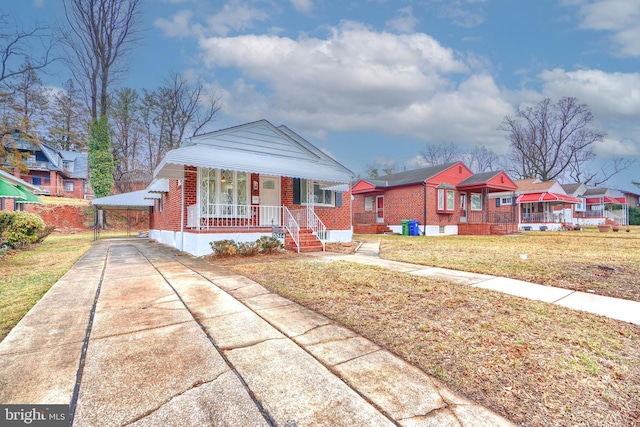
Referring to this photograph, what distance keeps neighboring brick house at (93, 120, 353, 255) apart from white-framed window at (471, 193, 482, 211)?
14.5 m

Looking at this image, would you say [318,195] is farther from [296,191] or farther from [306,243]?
[306,243]

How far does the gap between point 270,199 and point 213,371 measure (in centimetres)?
1043

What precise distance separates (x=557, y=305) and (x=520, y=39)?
20404 mm

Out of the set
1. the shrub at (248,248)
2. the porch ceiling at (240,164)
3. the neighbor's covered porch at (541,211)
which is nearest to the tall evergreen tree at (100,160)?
the porch ceiling at (240,164)

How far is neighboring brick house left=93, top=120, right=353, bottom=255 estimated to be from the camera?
10.0m

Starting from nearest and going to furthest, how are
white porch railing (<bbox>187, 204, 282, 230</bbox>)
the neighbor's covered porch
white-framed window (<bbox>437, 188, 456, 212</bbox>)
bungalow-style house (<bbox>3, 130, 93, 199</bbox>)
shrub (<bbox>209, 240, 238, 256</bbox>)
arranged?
shrub (<bbox>209, 240, 238, 256</bbox>) → white porch railing (<bbox>187, 204, 282, 230</bbox>) → white-framed window (<bbox>437, 188, 456, 212</bbox>) → the neighbor's covered porch → bungalow-style house (<bbox>3, 130, 93, 199</bbox>)

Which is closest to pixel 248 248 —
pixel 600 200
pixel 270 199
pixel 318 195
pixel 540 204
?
pixel 270 199

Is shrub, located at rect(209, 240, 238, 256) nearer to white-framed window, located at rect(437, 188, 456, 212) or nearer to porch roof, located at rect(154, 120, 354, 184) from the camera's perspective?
porch roof, located at rect(154, 120, 354, 184)

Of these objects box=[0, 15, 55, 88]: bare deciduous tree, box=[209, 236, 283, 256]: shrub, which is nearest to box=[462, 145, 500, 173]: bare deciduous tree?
box=[209, 236, 283, 256]: shrub

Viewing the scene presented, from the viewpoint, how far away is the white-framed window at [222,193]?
10.6 meters

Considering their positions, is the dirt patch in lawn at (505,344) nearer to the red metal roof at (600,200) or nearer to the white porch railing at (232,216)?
the white porch railing at (232,216)

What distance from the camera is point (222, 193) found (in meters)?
11.3

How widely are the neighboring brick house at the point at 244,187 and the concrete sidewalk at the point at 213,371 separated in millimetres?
6302

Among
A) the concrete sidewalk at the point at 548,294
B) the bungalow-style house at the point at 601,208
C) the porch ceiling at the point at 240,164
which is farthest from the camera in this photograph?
the bungalow-style house at the point at 601,208
